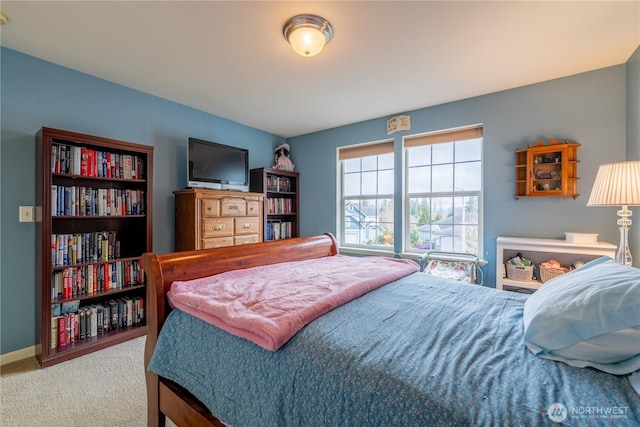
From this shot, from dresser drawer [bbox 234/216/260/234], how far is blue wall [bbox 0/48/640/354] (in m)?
0.76

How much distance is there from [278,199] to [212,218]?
54.7 inches

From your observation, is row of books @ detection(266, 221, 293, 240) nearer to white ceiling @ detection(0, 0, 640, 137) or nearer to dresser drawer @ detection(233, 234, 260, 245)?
dresser drawer @ detection(233, 234, 260, 245)

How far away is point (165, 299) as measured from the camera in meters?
1.34

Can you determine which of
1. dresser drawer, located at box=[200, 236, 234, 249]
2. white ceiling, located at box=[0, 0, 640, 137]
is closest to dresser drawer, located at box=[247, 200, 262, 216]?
dresser drawer, located at box=[200, 236, 234, 249]

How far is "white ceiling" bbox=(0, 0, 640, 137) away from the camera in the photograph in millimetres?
1677

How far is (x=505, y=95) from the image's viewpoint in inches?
109

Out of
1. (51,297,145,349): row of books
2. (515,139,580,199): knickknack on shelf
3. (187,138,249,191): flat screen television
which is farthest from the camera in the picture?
(187,138,249,191): flat screen television

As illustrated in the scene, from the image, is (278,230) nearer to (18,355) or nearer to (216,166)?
(216,166)

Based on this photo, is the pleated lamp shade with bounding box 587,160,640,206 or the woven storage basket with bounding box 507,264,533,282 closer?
the pleated lamp shade with bounding box 587,160,640,206

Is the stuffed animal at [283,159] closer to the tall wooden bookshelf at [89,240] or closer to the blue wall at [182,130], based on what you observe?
the blue wall at [182,130]

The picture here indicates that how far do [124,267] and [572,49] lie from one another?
4288 mm

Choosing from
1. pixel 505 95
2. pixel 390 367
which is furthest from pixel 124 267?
pixel 505 95

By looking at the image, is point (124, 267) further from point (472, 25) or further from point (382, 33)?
point (472, 25)

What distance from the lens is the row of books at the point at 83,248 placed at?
217 cm
